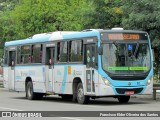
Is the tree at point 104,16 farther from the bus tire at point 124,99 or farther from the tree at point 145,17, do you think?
the bus tire at point 124,99

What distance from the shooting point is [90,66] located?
21.5 m

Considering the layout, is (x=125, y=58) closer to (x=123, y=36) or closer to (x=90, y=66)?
(x=123, y=36)

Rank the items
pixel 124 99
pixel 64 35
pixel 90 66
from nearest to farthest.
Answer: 1. pixel 90 66
2. pixel 124 99
3. pixel 64 35

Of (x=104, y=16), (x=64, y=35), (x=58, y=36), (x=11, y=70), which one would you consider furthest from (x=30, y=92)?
(x=104, y=16)

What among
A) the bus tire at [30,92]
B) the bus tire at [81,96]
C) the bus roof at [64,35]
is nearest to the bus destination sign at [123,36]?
the bus roof at [64,35]

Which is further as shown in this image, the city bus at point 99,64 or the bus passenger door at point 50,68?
the bus passenger door at point 50,68

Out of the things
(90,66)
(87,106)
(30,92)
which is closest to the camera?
(87,106)

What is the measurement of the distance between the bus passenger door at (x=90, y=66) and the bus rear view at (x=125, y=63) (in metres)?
0.45

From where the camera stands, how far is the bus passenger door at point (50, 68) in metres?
24.7

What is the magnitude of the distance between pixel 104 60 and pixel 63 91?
11.2 ft

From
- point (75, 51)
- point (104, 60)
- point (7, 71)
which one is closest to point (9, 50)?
point (7, 71)

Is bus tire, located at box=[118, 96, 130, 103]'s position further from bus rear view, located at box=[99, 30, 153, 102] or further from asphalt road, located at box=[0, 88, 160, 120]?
bus rear view, located at box=[99, 30, 153, 102]

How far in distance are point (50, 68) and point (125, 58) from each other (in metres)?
4.86

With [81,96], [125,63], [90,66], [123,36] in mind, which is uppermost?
[123,36]
